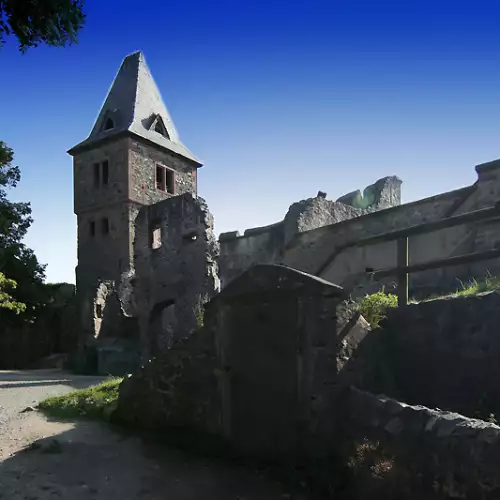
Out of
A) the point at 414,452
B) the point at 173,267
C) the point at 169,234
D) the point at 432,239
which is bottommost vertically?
the point at 414,452

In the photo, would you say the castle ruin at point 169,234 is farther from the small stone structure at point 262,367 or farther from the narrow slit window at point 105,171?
the small stone structure at point 262,367

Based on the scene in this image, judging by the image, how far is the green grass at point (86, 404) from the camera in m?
8.36

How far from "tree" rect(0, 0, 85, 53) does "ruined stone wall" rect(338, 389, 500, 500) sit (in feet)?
14.8

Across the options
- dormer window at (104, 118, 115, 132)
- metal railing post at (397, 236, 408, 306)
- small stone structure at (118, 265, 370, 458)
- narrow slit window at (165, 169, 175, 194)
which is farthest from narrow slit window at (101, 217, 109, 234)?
metal railing post at (397, 236, 408, 306)

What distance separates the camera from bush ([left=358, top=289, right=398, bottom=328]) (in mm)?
6043

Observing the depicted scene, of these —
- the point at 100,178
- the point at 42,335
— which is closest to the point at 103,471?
the point at 42,335

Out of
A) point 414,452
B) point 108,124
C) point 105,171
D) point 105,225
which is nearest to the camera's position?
point 414,452

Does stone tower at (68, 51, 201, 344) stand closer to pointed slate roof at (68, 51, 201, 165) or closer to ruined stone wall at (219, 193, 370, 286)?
pointed slate roof at (68, 51, 201, 165)

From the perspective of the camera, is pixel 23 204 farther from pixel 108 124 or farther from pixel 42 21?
pixel 42 21

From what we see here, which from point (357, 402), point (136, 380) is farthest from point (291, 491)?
point (136, 380)

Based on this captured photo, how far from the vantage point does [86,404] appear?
28.7 ft

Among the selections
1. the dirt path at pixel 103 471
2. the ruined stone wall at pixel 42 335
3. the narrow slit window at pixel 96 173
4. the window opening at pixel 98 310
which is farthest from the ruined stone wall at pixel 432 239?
the narrow slit window at pixel 96 173

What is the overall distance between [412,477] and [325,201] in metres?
15.5

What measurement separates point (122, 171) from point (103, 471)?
22.1m
